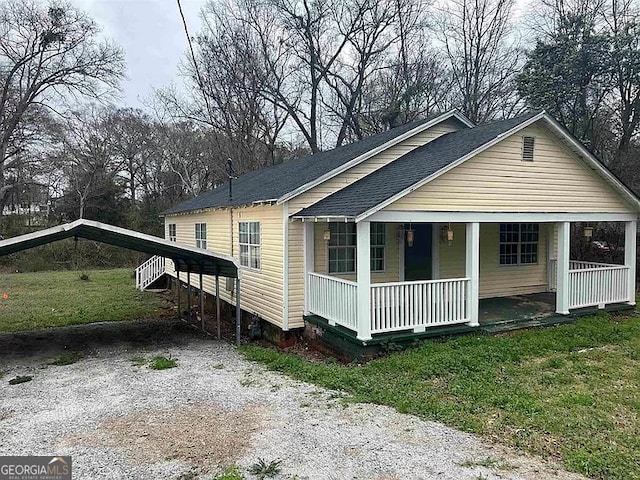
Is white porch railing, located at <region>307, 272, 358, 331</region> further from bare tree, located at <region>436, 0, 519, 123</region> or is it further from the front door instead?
bare tree, located at <region>436, 0, 519, 123</region>

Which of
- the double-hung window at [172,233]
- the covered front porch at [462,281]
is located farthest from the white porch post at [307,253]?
the double-hung window at [172,233]

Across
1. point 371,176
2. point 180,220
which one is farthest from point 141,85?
point 371,176

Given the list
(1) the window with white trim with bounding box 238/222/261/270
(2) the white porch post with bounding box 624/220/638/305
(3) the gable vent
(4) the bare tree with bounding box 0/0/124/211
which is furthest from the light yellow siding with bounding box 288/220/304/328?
(4) the bare tree with bounding box 0/0/124/211

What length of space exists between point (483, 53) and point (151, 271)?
65.8 ft

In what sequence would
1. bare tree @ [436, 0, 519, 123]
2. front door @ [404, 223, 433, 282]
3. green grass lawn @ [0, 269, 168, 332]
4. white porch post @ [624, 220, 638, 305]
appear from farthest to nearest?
1. bare tree @ [436, 0, 519, 123]
2. green grass lawn @ [0, 269, 168, 332]
3. front door @ [404, 223, 433, 282]
4. white porch post @ [624, 220, 638, 305]

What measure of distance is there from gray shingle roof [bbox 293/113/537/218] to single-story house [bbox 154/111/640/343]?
44 mm

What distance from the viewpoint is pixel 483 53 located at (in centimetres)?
2462

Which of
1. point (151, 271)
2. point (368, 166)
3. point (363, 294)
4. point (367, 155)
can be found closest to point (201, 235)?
point (151, 271)

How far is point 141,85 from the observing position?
3288 centimetres

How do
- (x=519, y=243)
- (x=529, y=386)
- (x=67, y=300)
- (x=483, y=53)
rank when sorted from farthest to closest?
1. (x=483, y=53)
2. (x=67, y=300)
3. (x=519, y=243)
4. (x=529, y=386)

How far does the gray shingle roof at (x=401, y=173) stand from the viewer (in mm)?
8062

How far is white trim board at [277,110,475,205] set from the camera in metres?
9.02

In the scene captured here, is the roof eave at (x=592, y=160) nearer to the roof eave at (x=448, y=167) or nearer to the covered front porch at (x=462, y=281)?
the roof eave at (x=448, y=167)

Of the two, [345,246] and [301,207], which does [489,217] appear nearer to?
[345,246]
